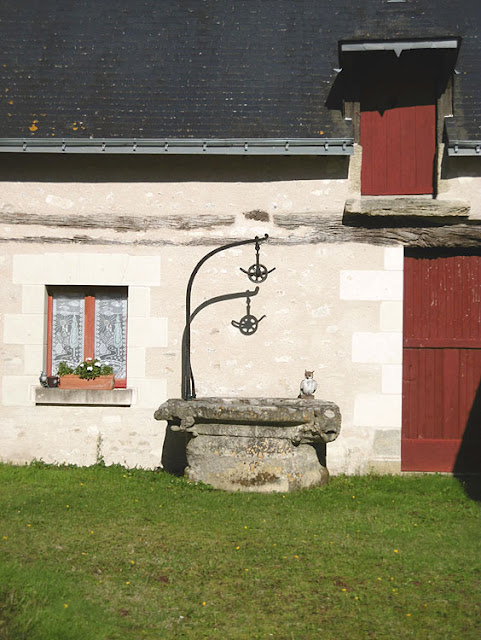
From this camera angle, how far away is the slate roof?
7.45 m

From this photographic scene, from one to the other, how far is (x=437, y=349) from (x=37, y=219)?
14.1ft

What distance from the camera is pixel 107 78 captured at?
7.94 metres

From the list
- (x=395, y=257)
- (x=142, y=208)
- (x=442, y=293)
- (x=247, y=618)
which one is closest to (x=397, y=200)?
(x=395, y=257)

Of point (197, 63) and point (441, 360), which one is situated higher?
point (197, 63)

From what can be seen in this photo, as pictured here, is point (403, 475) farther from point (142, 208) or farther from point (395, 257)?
point (142, 208)

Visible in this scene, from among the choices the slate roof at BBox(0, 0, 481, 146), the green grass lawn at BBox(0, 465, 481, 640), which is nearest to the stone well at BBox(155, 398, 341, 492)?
the green grass lawn at BBox(0, 465, 481, 640)

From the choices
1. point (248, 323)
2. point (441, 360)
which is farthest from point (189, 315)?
point (441, 360)

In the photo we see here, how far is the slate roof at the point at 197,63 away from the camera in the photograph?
24.5ft

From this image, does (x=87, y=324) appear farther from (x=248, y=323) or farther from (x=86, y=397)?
(x=248, y=323)

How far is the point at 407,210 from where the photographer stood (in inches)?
283

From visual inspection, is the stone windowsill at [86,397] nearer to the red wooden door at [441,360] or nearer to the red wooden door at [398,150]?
the red wooden door at [441,360]

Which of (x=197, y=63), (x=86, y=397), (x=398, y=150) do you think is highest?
(x=197, y=63)

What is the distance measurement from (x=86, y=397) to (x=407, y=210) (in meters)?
3.69

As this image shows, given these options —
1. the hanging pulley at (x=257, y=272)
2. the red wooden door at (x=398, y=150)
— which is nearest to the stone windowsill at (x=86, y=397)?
the hanging pulley at (x=257, y=272)
